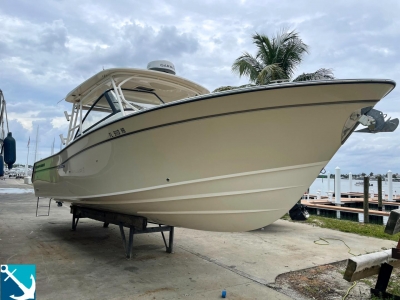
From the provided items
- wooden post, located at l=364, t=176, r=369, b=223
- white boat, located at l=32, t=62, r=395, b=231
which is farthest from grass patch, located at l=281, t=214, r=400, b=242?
white boat, located at l=32, t=62, r=395, b=231

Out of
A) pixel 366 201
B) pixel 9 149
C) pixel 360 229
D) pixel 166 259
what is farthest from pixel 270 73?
pixel 9 149

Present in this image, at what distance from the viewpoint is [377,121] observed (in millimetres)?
3027

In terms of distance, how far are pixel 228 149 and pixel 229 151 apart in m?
0.02

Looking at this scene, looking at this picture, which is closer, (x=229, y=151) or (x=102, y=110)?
(x=229, y=151)

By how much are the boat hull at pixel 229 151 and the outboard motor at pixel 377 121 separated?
4.9 inches

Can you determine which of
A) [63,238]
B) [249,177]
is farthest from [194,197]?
[63,238]

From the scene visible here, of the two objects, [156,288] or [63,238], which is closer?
[156,288]

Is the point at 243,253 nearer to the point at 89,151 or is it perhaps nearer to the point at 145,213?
the point at 145,213

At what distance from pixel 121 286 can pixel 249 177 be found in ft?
6.13

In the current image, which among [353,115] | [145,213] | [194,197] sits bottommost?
[145,213]

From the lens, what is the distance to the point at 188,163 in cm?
337

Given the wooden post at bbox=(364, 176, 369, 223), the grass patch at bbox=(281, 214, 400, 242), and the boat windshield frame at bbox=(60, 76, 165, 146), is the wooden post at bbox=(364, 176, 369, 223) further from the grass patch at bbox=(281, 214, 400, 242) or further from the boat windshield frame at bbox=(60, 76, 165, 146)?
the boat windshield frame at bbox=(60, 76, 165, 146)

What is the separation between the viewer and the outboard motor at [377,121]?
3016 mm

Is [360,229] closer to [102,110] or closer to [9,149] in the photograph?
[102,110]
